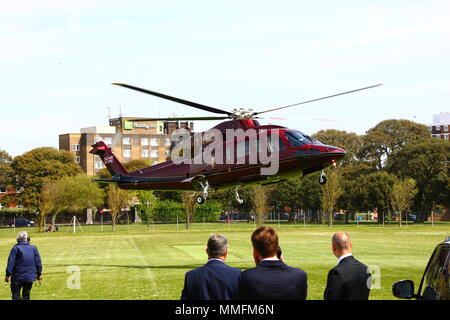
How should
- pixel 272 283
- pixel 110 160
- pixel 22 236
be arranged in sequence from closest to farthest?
pixel 272 283
pixel 22 236
pixel 110 160

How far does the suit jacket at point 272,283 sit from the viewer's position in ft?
22.1

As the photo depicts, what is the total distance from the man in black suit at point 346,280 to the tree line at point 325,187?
66976 mm

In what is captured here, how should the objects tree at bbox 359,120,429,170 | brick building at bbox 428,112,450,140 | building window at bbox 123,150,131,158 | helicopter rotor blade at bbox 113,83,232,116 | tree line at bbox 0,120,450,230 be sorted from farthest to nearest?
brick building at bbox 428,112,450,140, building window at bbox 123,150,131,158, tree at bbox 359,120,429,170, tree line at bbox 0,120,450,230, helicopter rotor blade at bbox 113,83,232,116

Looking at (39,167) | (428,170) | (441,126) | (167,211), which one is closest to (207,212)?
(167,211)

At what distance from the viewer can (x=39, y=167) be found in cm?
12075

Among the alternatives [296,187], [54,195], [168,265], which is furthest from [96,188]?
[168,265]

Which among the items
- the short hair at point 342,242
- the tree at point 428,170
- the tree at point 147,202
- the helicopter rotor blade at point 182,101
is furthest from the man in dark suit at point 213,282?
the tree at point 428,170

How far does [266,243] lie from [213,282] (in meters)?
0.89

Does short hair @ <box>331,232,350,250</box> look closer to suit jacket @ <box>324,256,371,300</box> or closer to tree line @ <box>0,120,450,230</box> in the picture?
suit jacket @ <box>324,256,371,300</box>

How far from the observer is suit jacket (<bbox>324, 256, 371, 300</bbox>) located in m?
7.23

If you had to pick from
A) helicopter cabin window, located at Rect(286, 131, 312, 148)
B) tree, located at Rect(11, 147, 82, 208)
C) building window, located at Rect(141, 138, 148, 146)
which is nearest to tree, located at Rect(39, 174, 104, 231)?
tree, located at Rect(11, 147, 82, 208)

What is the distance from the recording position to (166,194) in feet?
366

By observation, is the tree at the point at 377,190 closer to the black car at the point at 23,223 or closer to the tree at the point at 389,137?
the tree at the point at 389,137

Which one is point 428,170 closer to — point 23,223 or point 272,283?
point 23,223
